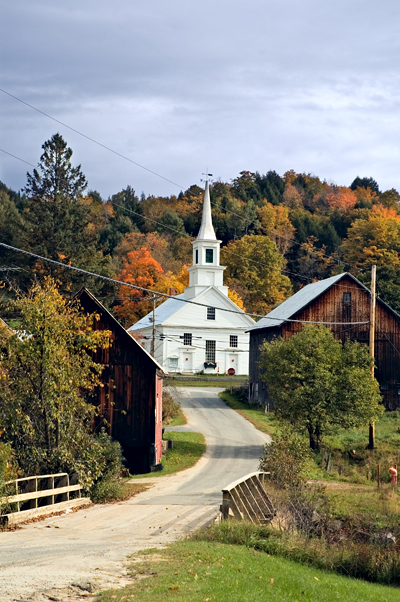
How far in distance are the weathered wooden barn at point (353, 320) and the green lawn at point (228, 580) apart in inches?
1398

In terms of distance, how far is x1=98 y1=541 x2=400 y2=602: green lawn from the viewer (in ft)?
35.6

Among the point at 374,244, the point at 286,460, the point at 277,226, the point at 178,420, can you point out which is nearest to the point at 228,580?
the point at 286,460

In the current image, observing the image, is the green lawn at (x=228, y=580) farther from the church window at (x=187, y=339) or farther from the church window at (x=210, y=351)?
the church window at (x=210, y=351)

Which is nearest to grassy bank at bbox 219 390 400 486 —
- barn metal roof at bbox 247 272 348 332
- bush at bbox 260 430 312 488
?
bush at bbox 260 430 312 488

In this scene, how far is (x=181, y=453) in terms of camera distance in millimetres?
34469

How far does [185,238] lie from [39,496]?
91.0m

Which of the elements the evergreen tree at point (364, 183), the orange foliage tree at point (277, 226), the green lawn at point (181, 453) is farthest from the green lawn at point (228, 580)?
the evergreen tree at point (364, 183)

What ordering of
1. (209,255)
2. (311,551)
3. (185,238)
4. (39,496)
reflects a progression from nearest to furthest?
(311,551) → (39,496) → (209,255) → (185,238)

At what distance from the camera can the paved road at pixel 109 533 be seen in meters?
11.4

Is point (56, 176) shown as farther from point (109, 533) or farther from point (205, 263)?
point (109, 533)

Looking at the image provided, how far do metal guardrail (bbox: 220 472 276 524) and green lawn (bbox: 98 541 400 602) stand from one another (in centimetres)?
258

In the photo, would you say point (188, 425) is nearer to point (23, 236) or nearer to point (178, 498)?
point (178, 498)

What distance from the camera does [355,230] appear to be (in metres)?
103

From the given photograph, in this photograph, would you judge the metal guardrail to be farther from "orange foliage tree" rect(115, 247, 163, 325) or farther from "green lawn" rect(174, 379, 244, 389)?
"orange foliage tree" rect(115, 247, 163, 325)
